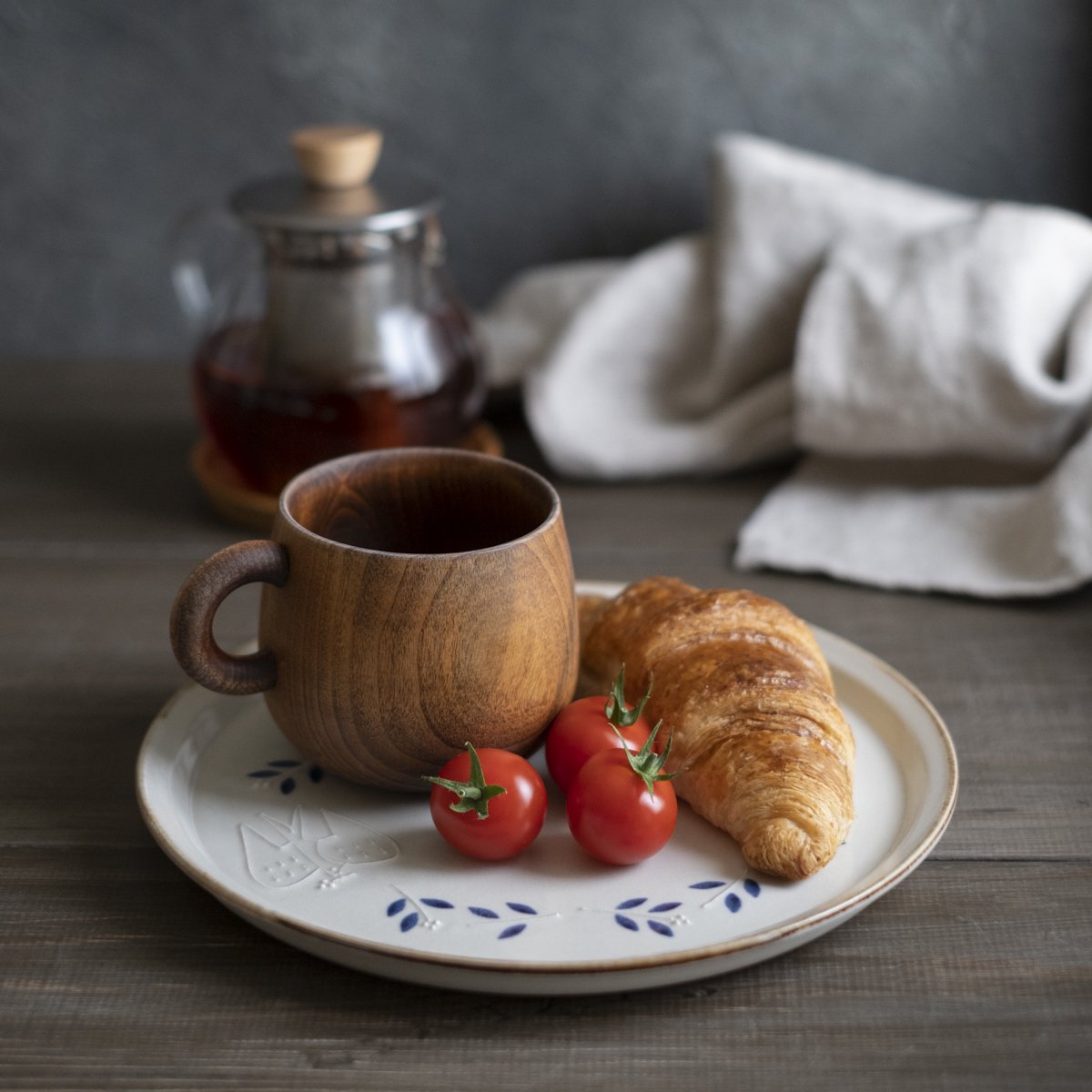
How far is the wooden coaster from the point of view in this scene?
1.13 metres

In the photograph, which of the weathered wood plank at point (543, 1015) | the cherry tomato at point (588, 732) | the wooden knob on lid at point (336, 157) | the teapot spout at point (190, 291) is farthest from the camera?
the teapot spout at point (190, 291)

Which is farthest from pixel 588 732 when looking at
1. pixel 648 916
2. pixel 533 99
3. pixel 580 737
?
pixel 533 99

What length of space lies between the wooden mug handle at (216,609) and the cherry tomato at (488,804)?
114 millimetres

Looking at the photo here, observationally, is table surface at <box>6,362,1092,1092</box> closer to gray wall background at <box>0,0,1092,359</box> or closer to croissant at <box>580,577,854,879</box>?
croissant at <box>580,577,854,879</box>

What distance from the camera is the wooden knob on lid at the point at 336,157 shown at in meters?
1.07

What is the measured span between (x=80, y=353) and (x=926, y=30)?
1060 millimetres

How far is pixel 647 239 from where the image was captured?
5.08 ft

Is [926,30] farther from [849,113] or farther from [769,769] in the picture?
[769,769]

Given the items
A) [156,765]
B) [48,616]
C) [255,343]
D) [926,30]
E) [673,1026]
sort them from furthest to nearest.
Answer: [926,30] < [255,343] < [48,616] < [156,765] < [673,1026]

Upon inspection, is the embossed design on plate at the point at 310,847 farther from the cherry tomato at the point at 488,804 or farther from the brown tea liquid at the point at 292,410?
the brown tea liquid at the point at 292,410

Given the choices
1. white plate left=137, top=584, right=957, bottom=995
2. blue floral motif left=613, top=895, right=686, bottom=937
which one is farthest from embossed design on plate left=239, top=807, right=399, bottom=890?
blue floral motif left=613, top=895, right=686, bottom=937

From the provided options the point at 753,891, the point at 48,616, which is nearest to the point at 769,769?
the point at 753,891

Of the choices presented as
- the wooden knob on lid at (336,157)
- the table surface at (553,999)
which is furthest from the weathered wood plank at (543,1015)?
the wooden knob on lid at (336,157)

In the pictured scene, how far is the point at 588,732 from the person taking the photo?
0.68 metres
